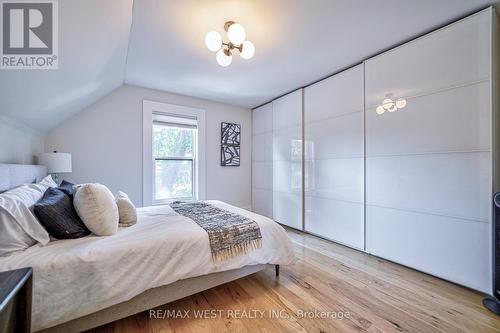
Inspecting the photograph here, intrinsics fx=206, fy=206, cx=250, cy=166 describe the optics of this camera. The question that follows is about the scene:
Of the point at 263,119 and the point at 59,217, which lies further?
the point at 263,119

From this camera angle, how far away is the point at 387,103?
238 centimetres

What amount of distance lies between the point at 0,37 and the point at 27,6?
0.77 feet

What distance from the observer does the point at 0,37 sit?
1104mm

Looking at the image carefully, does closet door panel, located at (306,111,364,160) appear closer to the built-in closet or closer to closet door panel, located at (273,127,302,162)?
the built-in closet

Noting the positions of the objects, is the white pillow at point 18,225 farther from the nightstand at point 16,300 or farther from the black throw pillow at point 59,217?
the nightstand at point 16,300

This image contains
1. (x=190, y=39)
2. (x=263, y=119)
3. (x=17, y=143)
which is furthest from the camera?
(x=263, y=119)

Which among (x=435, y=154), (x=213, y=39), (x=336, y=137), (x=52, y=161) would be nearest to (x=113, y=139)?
(x=52, y=161)

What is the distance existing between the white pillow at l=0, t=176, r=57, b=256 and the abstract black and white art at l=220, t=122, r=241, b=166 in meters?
3.02

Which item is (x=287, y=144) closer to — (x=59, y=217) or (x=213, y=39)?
(x=213, y=39)

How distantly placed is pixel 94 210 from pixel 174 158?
7.64ft

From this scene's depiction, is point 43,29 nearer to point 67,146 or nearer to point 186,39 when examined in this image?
point 186,39

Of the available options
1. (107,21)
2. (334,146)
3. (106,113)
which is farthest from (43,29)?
(334,146)

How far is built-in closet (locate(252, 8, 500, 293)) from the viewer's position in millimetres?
1772

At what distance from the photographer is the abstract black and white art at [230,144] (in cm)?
421
